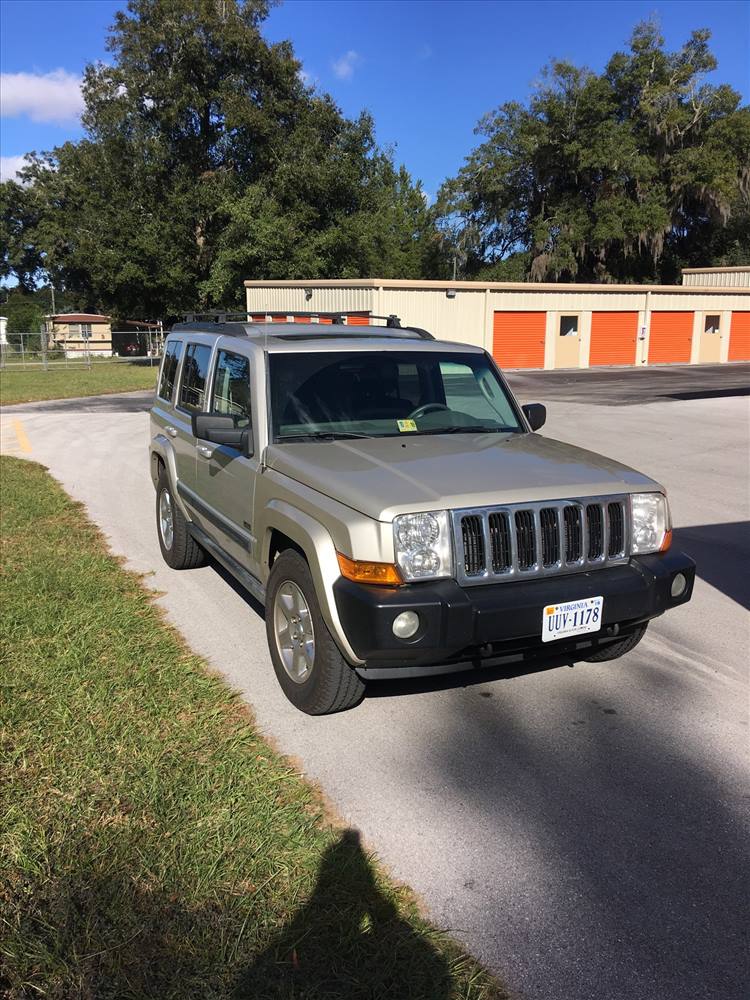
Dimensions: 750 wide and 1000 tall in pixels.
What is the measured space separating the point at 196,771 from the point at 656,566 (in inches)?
90.1

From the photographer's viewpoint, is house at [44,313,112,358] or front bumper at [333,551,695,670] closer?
front bumper at [333,551,695,670]

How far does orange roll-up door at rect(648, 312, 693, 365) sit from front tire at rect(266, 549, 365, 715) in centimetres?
3597

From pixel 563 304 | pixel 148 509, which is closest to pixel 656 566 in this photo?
pixel 148 509

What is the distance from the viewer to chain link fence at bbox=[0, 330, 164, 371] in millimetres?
37594

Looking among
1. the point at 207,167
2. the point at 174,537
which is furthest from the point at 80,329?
the point at 174,537

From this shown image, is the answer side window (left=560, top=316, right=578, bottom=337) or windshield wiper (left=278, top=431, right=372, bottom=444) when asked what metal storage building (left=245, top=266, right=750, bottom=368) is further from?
windshield wiper (left=278, top=431, right=372, bottom=444)

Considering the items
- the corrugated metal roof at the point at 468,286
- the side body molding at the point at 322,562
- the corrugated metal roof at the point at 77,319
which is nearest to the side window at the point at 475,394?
the side body molding at the point at 322,562

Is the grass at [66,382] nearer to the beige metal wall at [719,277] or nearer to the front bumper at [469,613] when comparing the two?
the front bumper at [469,613]

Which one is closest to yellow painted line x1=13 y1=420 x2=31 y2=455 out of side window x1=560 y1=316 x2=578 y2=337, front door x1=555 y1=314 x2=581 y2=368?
front door x1=555 y1=314 x2=581 y2=368

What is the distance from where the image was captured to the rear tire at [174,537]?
241 inches

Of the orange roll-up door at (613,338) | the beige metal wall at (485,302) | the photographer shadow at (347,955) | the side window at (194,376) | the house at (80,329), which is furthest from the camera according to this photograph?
the house at (80,329)

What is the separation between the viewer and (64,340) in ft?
203

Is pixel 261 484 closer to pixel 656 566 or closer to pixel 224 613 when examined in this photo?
pixel 224 613

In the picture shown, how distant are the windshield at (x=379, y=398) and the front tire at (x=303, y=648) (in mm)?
860
